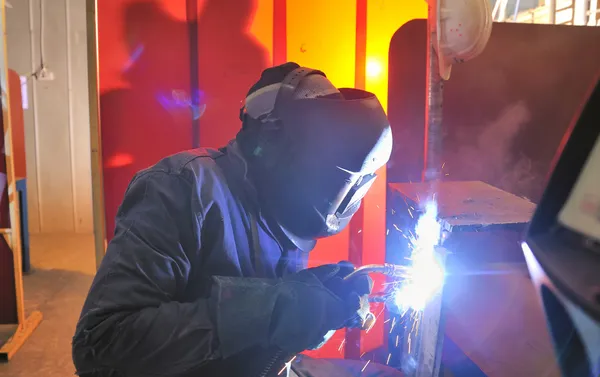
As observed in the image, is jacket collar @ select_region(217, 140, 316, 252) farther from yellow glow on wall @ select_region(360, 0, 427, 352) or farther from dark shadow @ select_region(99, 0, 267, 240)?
yellow glow on wall @ select_region(360, 0, 427, 352)

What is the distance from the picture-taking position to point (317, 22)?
→ 201 centimetres

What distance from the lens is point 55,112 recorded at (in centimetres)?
520

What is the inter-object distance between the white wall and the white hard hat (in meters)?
4.68

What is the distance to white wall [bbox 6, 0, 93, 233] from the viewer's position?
5.00 metres

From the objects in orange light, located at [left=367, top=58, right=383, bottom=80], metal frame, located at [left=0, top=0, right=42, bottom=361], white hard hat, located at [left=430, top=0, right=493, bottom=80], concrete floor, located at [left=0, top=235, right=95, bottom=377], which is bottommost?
concrete floor, located at [left=0, top=235, right=95, bottom=377]

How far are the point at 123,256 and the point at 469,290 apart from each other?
0.94 meters

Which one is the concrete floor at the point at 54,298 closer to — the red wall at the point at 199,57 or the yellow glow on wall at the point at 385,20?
the red wall at the point at 199,57

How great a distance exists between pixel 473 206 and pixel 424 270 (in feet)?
0.94

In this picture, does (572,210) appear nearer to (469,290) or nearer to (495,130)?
(469,290)

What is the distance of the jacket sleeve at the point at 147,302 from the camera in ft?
3.06

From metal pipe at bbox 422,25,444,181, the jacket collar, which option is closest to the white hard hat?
Result: metal pipe at bbox 422,25,444,181

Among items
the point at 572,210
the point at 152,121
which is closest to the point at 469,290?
the point at 572,210

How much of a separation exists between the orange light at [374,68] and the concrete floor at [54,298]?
2352mm

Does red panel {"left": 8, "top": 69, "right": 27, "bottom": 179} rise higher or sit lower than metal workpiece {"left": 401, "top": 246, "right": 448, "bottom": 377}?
higher
